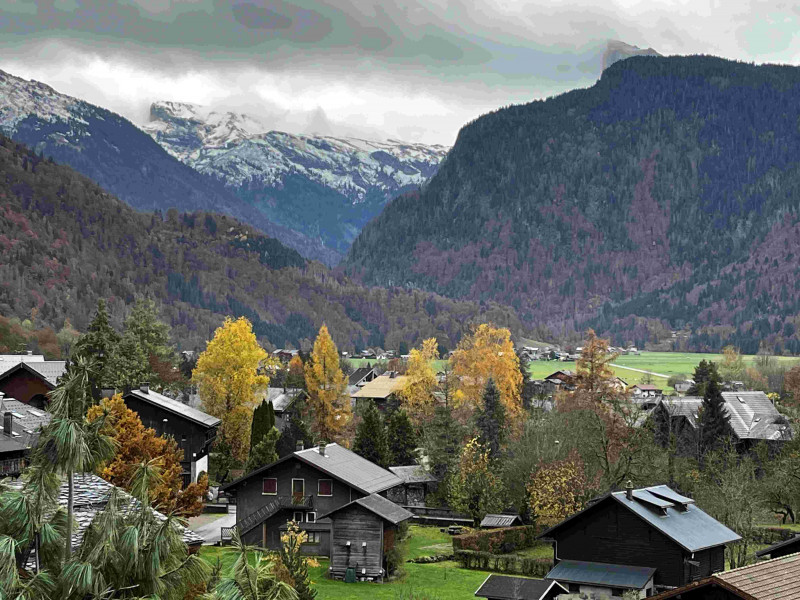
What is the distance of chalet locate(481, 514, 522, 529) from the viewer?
65.0 metres

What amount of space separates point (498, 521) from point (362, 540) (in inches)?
535

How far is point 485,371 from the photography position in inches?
3465

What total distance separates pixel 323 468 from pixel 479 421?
18.2m

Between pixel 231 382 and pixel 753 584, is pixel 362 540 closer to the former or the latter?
pixel 231 382

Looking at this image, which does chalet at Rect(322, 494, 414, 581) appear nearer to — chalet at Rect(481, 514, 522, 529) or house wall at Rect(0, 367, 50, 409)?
chalet at Rect(481, 514, 522, 529)

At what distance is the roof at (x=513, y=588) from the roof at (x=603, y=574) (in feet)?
11.8

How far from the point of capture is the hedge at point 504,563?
55344 millimetres

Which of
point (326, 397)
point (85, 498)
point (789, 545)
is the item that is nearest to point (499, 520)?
point (326, 397)

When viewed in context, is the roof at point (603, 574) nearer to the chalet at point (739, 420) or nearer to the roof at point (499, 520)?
the roof at point (499, 520)

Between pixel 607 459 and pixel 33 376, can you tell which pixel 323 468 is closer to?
pixel 607 459

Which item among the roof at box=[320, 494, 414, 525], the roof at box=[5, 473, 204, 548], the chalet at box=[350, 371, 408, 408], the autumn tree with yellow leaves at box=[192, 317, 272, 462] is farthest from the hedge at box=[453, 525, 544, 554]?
the chalet at box=[350, 371, 408, 408]

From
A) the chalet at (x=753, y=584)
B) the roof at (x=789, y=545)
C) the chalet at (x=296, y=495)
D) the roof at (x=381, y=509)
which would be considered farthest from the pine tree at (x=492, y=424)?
the chalet at (x=753, y=584)

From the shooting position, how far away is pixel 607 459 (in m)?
67.6

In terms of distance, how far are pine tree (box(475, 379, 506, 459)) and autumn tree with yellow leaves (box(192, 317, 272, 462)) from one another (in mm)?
17089
